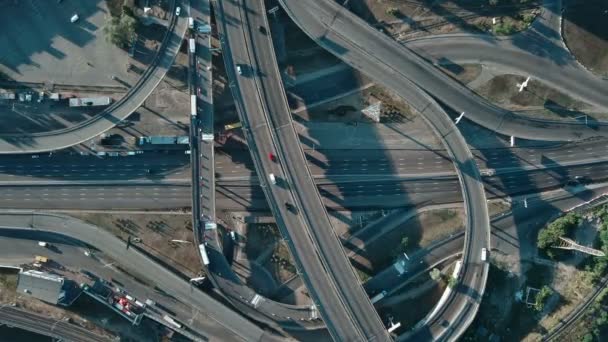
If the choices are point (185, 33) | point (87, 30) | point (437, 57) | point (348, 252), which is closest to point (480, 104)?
point (437, 57)

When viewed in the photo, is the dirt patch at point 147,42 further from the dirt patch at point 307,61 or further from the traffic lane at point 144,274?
the traffic lane at point 144,274

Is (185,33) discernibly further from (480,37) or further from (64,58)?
(480,37)

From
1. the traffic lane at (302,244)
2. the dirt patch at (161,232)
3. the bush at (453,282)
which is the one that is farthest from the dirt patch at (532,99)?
the dirt patch at (161,232)

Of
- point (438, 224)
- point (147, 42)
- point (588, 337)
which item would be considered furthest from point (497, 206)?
point (147, 42)

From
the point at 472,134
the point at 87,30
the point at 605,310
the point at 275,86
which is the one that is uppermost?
the point at 87,30

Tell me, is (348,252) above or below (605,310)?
above

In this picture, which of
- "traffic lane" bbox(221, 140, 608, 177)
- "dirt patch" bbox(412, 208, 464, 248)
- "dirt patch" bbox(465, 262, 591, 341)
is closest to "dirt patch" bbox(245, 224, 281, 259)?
"traffic lane" bbox(221, 140, 608, 177)

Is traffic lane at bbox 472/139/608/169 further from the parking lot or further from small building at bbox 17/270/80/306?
small building at bbox 17/270/80/306
